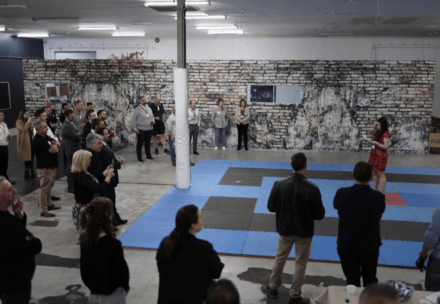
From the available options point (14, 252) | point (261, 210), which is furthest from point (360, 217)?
point (261, 210)

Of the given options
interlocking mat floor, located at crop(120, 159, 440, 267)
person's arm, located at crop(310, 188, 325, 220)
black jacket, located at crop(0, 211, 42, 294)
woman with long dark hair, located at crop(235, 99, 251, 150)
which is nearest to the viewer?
black jacket, located at crop(0, 211, 42, 294)

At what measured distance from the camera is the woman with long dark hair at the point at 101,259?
10.7ft

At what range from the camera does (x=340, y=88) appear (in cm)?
1367

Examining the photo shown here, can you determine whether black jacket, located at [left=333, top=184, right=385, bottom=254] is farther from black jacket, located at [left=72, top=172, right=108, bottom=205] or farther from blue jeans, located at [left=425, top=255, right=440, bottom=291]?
black jacket, located at [left=72, top=172, right=108, bottom=205]

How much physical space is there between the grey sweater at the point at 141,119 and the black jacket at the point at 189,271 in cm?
917

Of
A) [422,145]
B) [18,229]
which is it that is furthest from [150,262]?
[422,145]

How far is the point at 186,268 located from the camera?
9.84 feet

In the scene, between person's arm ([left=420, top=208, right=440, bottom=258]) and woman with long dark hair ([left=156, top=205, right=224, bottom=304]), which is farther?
person's arm ([left=420, top=208, right=440, bottom=258])

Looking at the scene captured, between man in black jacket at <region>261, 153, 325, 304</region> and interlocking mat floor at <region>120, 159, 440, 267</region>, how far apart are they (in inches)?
54.5

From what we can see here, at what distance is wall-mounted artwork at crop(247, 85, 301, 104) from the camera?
13.9m

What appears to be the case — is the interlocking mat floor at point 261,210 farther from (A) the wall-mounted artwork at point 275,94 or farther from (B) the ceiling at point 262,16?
(B) the ceiling at point 262,16

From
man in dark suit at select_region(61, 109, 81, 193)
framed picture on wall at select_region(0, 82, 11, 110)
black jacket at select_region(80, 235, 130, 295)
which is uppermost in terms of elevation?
framed picture on wall at select_region(0, 82, 11, 110)

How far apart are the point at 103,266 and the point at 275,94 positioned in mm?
11299

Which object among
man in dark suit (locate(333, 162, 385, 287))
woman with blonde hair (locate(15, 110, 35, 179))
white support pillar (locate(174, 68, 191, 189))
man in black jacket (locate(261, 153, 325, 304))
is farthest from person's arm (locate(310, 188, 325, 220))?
woman with blonde hair (locate(15, 110, 35, 179))
